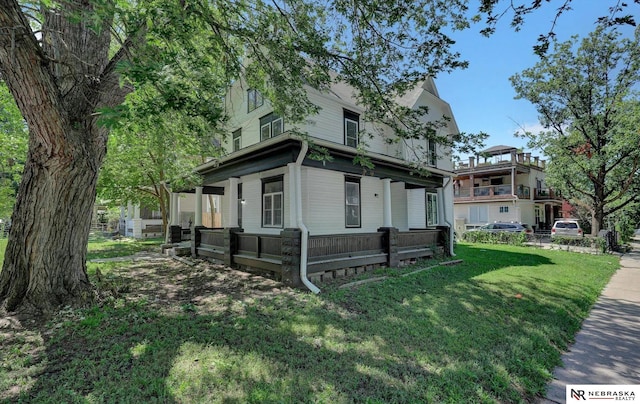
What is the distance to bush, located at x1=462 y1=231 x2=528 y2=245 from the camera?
17.4 m

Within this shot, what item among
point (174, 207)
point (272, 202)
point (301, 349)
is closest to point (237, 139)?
point (272, 202)

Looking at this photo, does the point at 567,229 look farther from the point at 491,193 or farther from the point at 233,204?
the point at 233,204

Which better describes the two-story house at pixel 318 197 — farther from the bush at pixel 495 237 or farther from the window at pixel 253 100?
the bush at pixel 495 237

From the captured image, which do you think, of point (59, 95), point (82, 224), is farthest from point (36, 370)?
point (59, 95)

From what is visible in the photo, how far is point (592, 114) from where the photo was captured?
16.3 meters

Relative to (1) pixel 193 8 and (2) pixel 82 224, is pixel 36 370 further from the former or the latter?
(1) pixel 193 8

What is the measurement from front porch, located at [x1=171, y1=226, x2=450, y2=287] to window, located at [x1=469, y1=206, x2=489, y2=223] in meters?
19.2

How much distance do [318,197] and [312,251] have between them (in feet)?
9.94

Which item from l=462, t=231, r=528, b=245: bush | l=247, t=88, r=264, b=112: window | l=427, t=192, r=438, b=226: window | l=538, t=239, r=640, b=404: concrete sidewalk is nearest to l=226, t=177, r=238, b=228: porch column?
l=247, t=88, r=264, b=112: window

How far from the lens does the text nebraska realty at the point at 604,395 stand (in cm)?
300

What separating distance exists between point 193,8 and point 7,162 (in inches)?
495

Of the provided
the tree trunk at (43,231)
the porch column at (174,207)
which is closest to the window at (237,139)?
the porch column at (174,207)

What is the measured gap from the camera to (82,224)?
17.7 ft

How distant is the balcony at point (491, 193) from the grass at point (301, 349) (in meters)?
22.4
